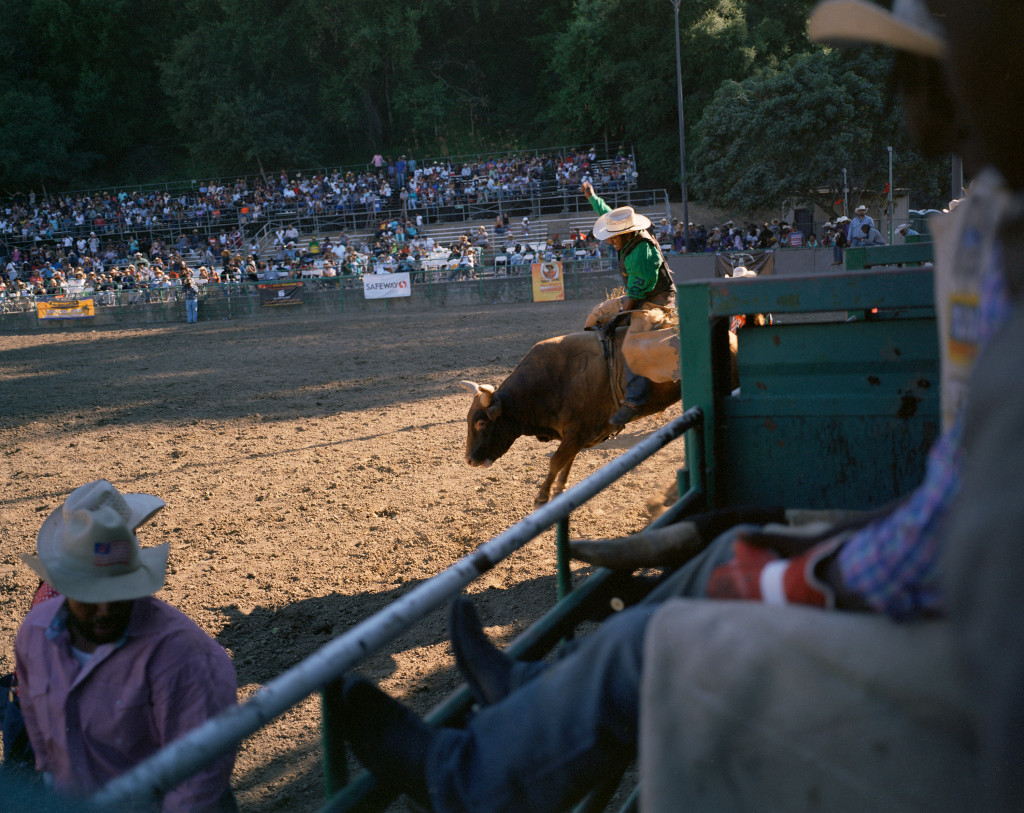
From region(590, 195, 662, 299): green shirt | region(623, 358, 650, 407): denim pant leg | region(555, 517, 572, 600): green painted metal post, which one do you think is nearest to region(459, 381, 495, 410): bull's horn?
region(623, 358, 650, 407): denim pant leg

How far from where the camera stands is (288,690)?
1362mm

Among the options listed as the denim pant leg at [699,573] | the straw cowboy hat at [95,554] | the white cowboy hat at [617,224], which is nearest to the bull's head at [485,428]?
the white cowboy hat at [617,224]

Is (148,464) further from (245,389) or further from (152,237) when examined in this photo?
(152,237)

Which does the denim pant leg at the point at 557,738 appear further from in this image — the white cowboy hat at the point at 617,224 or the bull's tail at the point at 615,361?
the white cowboy hat at the point at 617,224

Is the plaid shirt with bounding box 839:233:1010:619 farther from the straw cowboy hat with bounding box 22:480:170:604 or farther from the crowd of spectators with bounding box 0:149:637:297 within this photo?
the crowd of spectators with bounding box 0:149:637:297

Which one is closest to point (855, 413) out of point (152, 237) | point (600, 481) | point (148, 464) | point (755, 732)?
point (600, 481)

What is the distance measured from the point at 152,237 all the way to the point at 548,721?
45529 mm

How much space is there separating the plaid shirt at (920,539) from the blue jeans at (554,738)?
0.39 metres

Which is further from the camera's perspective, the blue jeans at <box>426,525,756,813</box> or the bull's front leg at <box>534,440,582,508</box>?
the bull's front leg at <box>534,440,582,508</box>

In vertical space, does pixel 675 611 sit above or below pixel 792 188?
below

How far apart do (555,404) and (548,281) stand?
16330 mm

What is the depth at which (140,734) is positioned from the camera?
Answer: 2594 mm

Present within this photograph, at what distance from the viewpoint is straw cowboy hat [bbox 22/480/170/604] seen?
2559mm

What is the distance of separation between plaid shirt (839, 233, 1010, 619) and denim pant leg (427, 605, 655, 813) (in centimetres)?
38
